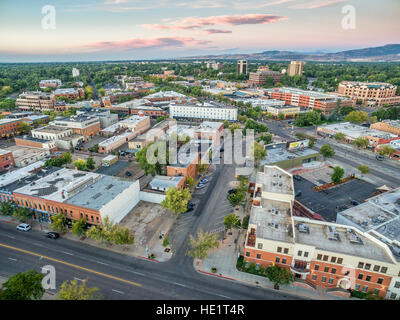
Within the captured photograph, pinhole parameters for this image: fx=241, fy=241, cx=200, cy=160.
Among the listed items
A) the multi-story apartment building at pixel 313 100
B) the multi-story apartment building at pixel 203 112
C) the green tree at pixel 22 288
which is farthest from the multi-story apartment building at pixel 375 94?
the green tree at pixel 22 288

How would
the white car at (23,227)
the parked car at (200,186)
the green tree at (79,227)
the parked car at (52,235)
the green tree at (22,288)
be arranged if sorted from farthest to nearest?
1. the parked car at (200,186)
2. the white car at (23,227)
3. the parked car at (52,235)
4. the green tree at (79,227)
5. the green tree at (22,288)

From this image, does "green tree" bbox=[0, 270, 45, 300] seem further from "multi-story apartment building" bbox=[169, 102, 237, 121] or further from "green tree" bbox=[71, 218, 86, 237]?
"multi-story apartment building" bbox=[169, 102, 237, 121]

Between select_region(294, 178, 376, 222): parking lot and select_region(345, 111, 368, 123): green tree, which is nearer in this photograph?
select_region(294, 178, 376, 222): parking lot

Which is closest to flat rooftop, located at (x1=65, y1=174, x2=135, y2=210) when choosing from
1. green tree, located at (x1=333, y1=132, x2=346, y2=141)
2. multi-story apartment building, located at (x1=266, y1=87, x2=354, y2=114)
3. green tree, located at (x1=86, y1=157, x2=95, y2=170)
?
green tree, located at (x1=86, y1=157, x2=95, y2=170)

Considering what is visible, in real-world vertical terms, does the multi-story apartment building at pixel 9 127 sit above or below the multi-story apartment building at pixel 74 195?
above

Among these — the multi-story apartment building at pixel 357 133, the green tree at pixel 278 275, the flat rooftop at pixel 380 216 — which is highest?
the multi-story apartment building at pixel 357 133

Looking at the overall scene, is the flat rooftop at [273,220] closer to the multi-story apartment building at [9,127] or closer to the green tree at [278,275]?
the green tree at [278,275]
